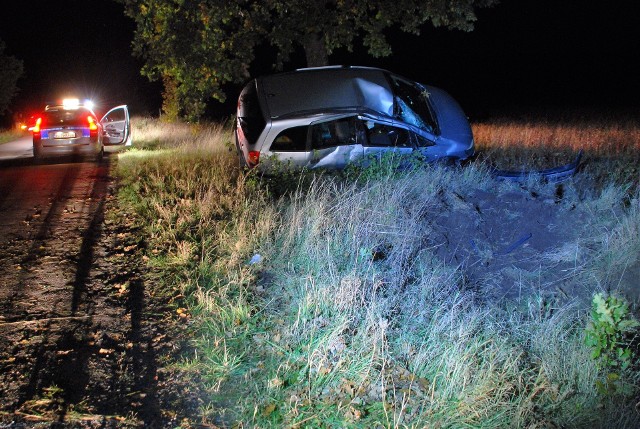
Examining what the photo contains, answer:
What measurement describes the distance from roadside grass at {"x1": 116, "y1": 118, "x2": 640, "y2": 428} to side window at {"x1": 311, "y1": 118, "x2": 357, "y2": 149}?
3.79 ft

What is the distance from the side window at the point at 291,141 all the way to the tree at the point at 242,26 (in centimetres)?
555

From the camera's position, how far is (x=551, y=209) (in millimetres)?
7000

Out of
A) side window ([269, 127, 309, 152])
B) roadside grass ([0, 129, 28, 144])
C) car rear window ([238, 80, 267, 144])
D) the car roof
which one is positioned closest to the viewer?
side window ([269, 127, 309, 152])

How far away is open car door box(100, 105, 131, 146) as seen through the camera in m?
17.1

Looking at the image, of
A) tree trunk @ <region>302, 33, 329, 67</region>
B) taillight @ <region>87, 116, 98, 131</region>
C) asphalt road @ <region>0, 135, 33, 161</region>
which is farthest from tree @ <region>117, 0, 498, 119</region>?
asphalt road @ <region>0, 135, 33, 161</region>

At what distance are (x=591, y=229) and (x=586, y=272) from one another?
2.85 ft

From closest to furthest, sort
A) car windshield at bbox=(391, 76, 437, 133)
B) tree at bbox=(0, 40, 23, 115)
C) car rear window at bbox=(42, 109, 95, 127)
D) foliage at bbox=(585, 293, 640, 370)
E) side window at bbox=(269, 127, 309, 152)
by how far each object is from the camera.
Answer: foliage at bbox=(585, 293, 640, 370) < side window at bbox=(269, 127, 309, 152) < car windshield at bbox=(391, 76, 437, 133) < car rear window at bbox=(42, 109, 95, 127) < tree at bbox=(0, 40, 23, 115)

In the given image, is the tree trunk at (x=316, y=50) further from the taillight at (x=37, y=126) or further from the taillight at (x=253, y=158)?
the taillight at (x=37, y=126)

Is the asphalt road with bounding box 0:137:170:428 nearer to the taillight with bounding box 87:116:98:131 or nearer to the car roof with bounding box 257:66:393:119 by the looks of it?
the car roof with bounding box 257:66:393:119

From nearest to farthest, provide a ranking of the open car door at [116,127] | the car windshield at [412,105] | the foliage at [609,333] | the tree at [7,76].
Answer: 1. the foliage at [609,333]
2. the car windshield at [412,105]
3. the open car door at [116,127]
4. the tree at [7,76]

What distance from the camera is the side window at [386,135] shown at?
364 inches

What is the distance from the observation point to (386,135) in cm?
937

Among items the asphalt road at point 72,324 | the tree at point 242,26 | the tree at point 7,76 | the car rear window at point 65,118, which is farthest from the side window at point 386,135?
the tree at point 7,76

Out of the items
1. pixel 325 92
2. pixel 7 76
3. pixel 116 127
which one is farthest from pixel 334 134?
pixel 7 76
